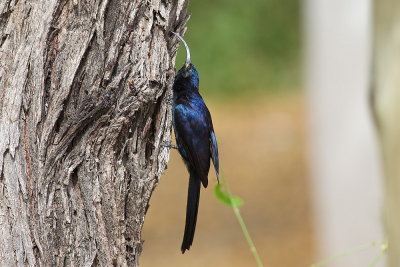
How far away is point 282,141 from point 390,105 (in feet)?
22.3

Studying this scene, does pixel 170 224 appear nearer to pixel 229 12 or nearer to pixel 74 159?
pixel 229 12

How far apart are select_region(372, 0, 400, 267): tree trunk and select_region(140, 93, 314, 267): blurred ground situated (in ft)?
13.5

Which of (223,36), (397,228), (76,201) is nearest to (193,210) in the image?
(76,201)

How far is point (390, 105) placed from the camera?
14.6 ft

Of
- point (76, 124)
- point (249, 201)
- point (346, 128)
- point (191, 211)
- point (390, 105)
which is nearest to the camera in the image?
point (76, 124)

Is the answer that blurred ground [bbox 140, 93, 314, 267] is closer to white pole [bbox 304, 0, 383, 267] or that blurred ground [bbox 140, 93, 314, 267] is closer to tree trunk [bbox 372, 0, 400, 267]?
white pole [bbox 304, 0, 383, 267]

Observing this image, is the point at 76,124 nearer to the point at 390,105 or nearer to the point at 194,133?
the point at 194,133

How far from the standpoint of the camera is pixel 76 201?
2645 mm

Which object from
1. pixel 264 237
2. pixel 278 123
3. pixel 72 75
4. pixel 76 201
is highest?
pixel 72 75

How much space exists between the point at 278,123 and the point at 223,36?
117 inches

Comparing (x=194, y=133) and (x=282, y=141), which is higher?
(x=194, y=133)

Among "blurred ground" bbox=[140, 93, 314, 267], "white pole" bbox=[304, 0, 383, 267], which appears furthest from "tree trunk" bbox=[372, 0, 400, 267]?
"blurred ground" bbox=[140, 93, 314, 267]

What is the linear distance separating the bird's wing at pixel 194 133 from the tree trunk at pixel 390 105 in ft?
4.71

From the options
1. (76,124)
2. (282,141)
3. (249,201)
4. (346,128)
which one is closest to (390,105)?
(76,124)
